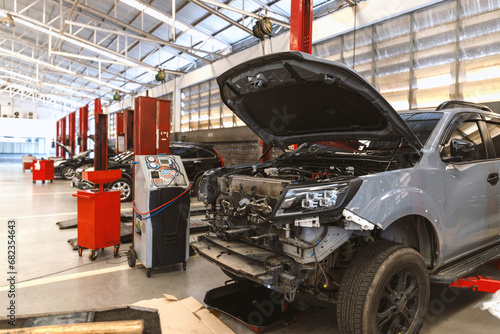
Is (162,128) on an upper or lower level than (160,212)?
upper

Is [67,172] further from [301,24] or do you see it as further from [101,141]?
[301,24]

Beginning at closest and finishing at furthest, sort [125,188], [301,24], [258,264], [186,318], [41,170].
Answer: [258,264]
[186,318]
[301,24]
[125,188]
[41,170]

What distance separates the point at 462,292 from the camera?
306 centimetres

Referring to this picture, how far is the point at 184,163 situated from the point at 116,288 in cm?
526

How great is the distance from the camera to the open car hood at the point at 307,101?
2053 millimetres

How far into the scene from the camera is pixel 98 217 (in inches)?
154

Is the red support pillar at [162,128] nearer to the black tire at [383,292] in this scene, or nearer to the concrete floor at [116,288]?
the concrete floor at [116,288]

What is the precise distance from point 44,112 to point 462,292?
37.8m

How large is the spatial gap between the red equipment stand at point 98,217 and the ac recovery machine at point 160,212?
0.47 meters

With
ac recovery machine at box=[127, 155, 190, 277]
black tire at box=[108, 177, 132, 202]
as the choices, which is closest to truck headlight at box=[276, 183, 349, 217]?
ac recovery machine at box=[127, 155, 190, 277]

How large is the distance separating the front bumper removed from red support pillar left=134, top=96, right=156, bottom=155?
181 cm

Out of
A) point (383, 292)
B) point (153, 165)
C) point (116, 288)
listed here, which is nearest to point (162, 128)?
point (153, 165)

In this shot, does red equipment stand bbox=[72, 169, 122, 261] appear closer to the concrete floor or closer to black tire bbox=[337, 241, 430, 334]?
the concrete floor

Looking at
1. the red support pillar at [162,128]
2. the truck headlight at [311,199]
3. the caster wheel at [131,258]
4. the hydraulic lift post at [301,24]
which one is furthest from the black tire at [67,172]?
the truck headlight at [311,199]
